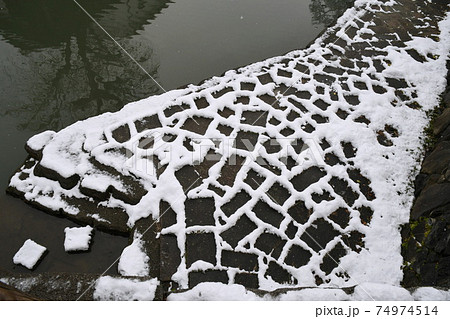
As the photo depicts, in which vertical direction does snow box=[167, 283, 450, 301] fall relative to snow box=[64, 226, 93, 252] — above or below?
above

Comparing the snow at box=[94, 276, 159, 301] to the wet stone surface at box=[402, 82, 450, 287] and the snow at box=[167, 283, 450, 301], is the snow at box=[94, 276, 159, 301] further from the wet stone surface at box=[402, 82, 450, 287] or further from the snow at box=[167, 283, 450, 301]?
the wet stone surface at box=[402, 82, 450, 287]

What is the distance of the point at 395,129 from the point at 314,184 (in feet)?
6.44

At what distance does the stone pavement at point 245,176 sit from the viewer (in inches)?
148

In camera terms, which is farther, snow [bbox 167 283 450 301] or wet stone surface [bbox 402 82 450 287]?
wet stone surface [bbox 402 82 450 287]

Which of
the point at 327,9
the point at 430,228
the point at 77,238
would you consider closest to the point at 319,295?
the point at 430,228

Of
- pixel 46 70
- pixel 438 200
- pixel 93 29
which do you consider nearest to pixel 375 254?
pixel 438 200

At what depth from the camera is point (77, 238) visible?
3.92 m

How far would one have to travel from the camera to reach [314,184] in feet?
14.5

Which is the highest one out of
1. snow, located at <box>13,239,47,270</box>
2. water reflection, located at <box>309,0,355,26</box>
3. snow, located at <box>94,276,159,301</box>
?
water reflection, located at <box>309,0,355,26</box>

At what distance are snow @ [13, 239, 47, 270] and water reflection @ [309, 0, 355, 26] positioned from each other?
756 cm

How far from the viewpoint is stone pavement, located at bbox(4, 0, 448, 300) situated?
3762 mm

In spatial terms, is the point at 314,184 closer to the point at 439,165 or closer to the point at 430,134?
the point at 439,165

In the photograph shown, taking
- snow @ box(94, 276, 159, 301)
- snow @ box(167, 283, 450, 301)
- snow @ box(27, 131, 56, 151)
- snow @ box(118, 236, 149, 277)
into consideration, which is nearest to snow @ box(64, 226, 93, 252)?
snow @ box(118, 236, 149, 277)

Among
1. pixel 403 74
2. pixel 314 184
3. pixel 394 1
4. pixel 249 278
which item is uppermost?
pixel 394 1
